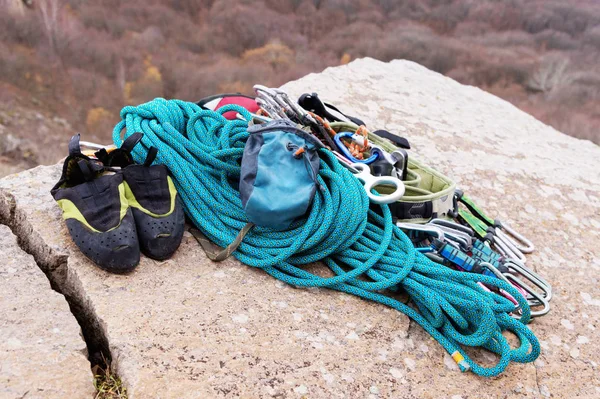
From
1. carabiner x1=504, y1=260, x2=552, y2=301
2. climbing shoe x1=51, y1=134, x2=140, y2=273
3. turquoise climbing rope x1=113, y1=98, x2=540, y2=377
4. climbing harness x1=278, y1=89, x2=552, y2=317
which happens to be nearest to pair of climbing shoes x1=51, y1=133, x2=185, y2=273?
climbing shoe x1=51, y1=134, x2=140, y2=273

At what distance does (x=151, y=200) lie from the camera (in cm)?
177

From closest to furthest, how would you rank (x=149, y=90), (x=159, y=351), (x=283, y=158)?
(x=159, y=351) → (x=283, y=158) → (x=149, y=90)

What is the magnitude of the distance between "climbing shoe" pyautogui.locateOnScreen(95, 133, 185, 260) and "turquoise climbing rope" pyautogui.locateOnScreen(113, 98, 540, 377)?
9cm

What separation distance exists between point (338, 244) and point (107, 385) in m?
0.87

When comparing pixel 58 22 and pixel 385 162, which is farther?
pixel 58 22

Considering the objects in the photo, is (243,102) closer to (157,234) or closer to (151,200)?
(151,200)

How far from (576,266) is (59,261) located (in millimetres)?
2210

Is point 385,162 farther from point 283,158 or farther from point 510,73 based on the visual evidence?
point 510,73

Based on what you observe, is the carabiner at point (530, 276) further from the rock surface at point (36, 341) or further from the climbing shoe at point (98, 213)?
the rock surface at point (36, 341)

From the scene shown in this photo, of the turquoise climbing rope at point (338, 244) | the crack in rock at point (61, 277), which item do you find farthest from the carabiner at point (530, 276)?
the crack in rock at point (61, 277)

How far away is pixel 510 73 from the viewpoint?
865 cm

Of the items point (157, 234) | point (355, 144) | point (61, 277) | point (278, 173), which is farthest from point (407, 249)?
point (61, 277)

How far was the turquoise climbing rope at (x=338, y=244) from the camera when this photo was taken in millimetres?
1604

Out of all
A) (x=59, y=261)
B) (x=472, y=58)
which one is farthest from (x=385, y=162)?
(x=472, y=58)
